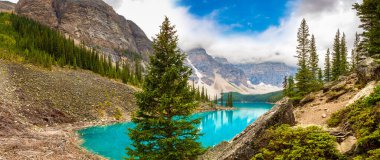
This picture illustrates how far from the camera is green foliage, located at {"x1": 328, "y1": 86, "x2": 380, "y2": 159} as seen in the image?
26.3 ft

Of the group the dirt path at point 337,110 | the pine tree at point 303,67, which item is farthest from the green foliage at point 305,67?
the dirt path at point 337,110

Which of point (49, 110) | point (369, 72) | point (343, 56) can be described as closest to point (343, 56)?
point (343, 56)

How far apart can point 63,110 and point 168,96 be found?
44.3 m

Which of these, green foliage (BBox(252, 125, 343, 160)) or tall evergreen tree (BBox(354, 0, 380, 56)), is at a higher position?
tall evergreen tree (BBox(354, 0, 380, 56))

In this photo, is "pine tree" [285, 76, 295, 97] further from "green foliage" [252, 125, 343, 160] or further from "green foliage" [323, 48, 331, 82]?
"green foliage" [252, 125, 343, 160]

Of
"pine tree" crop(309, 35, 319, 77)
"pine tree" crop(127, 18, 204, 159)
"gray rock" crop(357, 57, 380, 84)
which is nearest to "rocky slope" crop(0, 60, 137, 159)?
"pine tree" crop(127, 18, 204, 159)

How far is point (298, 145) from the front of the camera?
9.97 meters

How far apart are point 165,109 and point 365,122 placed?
1119 cm

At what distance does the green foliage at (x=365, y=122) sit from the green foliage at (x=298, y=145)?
0.94 metres

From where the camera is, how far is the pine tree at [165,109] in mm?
15656

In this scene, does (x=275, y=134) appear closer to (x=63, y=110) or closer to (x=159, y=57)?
(x=159, y=57)

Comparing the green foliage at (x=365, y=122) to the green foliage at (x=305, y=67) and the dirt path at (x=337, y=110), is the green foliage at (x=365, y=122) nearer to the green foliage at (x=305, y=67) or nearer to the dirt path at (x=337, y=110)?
the dirt path at (x=337, y=110)

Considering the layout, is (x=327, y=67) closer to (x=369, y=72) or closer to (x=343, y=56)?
(x=343, y=56)

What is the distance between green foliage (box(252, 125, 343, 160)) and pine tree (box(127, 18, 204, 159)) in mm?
6055
